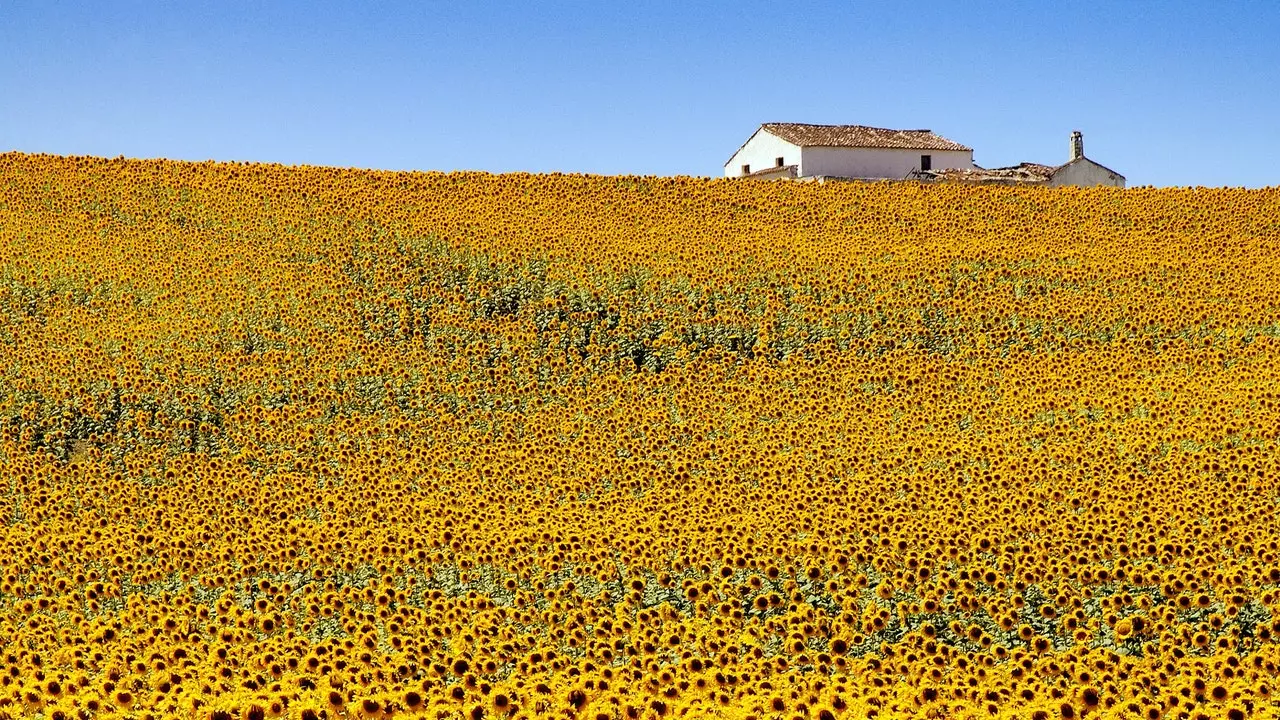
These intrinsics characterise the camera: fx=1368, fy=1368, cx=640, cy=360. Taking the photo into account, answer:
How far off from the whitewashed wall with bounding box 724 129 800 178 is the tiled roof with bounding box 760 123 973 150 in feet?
1.12

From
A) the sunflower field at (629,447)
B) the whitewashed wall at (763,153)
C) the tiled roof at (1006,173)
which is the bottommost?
the sunflower field at (629,447)

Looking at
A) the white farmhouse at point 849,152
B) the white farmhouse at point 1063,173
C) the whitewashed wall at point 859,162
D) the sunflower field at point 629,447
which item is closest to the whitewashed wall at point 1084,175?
the white farmhouse at point 1063,173

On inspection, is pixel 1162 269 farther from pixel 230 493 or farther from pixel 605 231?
pixel 230 493

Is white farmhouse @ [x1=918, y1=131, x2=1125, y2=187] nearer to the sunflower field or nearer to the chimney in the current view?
the chimney

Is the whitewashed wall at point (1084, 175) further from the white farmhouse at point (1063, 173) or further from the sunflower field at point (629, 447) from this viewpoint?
the sunflower field at point (629, 447)

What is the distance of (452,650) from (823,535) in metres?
4.89

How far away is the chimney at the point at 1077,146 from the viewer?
177 ft

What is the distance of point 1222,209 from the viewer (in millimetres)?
38656

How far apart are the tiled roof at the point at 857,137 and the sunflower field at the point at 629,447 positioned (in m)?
15.5

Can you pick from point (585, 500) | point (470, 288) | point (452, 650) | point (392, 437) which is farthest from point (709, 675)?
point (470, 288)

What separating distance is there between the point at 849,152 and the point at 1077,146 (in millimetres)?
8914

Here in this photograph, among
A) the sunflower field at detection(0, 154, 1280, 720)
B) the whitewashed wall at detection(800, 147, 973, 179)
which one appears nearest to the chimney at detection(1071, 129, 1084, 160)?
the whitewashed wall at detection(800, 147, 973, 179)

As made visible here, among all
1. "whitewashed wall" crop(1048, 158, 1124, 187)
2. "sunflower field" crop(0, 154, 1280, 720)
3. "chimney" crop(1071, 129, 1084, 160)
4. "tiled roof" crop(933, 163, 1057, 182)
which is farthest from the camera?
"chimney" crop(1071, 129, 1084, 160)

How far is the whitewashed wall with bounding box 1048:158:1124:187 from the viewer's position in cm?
5334
